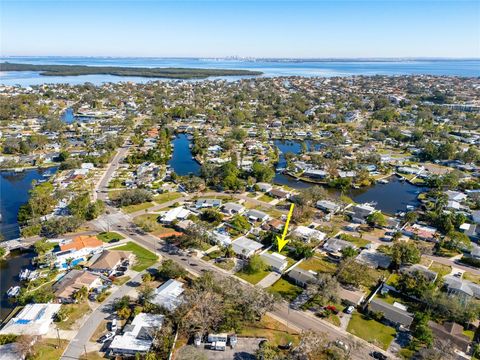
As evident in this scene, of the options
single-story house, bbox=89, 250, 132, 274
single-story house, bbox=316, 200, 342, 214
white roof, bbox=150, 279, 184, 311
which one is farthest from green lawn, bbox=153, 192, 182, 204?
single-story house, bbox=316, 200, 342, 214

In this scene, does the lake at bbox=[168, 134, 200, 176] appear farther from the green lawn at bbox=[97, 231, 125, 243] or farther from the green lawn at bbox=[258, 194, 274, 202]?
the green lawn at bbox=[97, 231, 125, 243]

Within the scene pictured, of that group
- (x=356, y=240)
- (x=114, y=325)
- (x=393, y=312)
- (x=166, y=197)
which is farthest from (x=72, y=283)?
(x=356, y=240)

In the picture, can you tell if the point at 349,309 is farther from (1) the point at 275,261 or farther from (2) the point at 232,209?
(2) the point at 232,209

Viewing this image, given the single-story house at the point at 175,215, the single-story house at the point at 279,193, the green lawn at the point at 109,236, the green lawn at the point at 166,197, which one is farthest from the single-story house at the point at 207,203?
the green lawn at the point at 109,236

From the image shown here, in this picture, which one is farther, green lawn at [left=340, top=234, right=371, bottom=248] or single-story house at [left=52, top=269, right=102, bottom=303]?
green lawn at [left=340, top=234, right=371, bottom=248]

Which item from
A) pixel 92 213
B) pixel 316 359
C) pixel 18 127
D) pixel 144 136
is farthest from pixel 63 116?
pixel 316 359

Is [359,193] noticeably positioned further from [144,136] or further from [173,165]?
[144,136]

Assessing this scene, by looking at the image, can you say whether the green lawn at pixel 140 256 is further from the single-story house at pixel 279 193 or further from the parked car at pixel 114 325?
the single-story house at pixel 279 193
